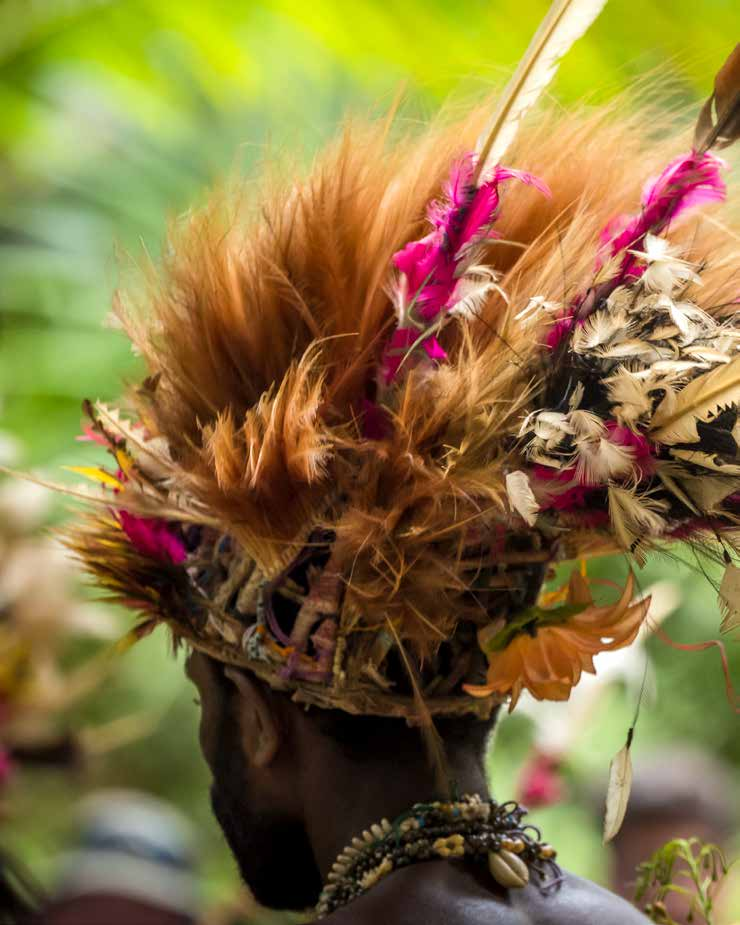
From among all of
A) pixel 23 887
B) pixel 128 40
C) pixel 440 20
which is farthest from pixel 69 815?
pixel 128 40

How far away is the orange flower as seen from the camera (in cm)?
130

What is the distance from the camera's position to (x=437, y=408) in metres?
1.23

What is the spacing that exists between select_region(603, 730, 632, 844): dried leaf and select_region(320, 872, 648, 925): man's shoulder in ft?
0.33

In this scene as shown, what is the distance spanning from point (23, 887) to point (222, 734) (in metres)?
→ 0.61

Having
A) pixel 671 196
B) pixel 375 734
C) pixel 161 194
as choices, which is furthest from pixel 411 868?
pixel 161 194

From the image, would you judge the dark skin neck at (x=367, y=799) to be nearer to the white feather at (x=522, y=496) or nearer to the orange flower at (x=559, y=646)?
the orange flower at (x=559, y=646)

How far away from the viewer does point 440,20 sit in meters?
3.74

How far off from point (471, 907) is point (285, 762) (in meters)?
0.28

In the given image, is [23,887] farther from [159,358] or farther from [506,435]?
[506,435]

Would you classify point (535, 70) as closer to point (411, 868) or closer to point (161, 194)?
point (411, 868)

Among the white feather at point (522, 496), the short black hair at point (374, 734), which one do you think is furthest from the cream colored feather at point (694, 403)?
the short black hair at point (374, 734)

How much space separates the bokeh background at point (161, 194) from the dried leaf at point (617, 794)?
2316mm

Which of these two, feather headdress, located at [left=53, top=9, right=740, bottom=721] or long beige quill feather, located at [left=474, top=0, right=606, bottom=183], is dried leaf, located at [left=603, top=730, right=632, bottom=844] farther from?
long beige quill feather, located at [left=474, top=0, right=606, bottom=183]

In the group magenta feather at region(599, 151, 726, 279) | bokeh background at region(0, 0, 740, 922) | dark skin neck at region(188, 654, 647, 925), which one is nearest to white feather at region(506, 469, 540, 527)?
magenta feather at region(599, 151, 726, 279)
